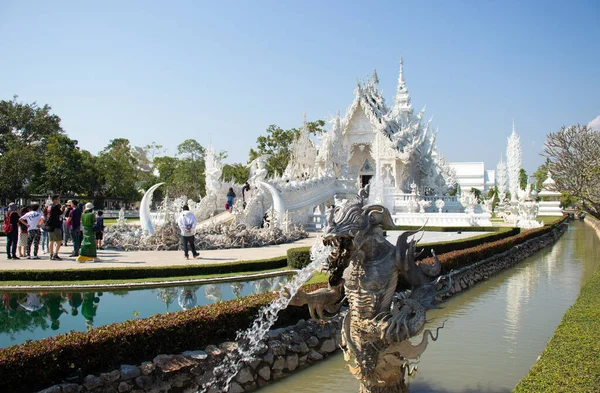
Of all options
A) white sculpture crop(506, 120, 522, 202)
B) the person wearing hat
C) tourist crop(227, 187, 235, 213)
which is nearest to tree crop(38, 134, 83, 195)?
tourist crop(227, 187, 235, 213)

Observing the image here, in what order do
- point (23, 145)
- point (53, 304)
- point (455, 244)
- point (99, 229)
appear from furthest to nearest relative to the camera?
point (23, 145) < point (99, 229) < point (455, 244) < point (53, 304)

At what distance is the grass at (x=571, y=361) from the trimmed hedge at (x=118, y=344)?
3.10m

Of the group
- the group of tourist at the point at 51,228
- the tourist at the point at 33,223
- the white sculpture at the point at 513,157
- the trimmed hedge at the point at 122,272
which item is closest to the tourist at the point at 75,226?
the group of tourist at the point at 51,228

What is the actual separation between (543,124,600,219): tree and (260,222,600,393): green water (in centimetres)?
713

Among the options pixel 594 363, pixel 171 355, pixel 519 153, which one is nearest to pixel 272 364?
pixel 171 355

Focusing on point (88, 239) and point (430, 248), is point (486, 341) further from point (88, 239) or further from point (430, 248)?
point (88, 239)

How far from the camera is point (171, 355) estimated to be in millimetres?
5082

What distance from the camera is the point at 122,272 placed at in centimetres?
1040

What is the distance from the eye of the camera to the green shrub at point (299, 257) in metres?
11.4

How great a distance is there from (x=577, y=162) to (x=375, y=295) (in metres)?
19.9

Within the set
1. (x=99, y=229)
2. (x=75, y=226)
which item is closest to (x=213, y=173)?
(x=99, y=229)

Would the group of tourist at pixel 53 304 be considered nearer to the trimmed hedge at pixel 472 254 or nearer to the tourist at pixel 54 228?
the tourist at pixel 54 228

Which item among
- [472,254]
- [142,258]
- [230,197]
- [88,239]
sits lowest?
[472,254]

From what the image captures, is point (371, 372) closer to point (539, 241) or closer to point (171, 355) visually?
point (171, 355)
